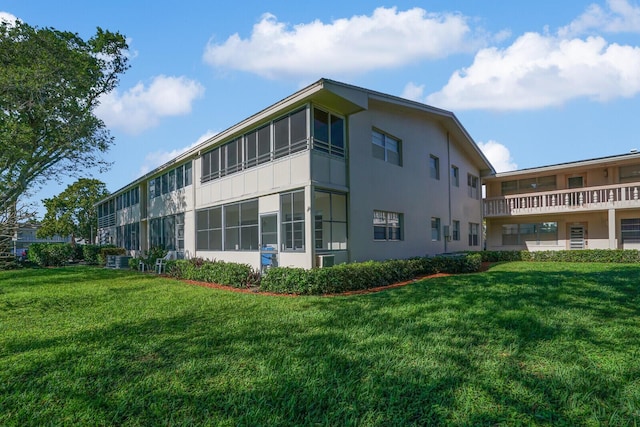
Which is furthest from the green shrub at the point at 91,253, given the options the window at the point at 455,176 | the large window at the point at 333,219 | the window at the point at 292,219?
the window at the point at 455,176

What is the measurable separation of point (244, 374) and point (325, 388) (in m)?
1.02

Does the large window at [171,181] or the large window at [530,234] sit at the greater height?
the large window at [171,181]

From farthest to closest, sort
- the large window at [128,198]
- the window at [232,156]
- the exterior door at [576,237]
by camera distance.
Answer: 1. the large window at [128,198]
2. the exterior door at [576,237]
3. the window at [232,156]

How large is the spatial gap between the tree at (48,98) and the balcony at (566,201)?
1032 inches

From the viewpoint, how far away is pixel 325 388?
11.7ft

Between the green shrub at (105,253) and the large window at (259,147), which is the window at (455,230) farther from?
the green shrub at (105,253)

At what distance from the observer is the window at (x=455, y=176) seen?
19.6 metres

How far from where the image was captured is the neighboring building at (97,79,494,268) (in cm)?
1134

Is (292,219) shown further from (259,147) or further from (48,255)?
(48,255)

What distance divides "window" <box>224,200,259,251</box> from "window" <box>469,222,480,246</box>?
46.5ft

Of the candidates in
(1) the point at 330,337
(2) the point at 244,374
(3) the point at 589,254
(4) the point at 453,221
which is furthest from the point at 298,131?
(3) the point at 589,254

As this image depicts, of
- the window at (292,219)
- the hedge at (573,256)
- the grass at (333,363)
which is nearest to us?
the grass at (333,363)

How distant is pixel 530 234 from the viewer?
22.4m

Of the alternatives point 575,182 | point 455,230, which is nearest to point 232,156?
point 455,230
